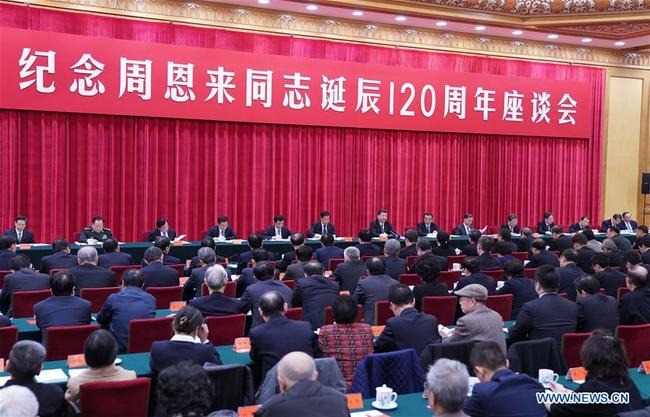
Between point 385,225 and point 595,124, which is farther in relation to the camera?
point 595,124

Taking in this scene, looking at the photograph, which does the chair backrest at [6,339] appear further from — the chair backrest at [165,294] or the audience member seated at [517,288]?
the audience member seated at [517,288]

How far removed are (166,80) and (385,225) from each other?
13.4 ft

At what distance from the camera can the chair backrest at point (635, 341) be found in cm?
455

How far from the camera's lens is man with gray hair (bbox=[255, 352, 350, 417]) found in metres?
2.61

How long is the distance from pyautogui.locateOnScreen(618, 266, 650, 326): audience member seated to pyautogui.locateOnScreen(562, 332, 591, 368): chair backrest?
1309mm

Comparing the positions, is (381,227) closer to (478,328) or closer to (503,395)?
(478,328)

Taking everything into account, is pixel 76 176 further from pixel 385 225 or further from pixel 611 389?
pixel 611 389

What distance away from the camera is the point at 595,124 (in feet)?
49.2

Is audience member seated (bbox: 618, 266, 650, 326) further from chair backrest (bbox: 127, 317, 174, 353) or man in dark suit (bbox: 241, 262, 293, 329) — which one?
chair backrest (bbox: 127, 317, 174, 353)

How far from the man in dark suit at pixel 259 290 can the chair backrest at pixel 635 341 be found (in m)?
2.25

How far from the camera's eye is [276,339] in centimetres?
401

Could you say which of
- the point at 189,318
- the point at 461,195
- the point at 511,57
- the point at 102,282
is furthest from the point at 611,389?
the point at 511,57

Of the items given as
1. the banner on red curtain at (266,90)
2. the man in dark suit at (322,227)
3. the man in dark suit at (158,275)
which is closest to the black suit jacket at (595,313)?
the man in dark suit at (158,275)

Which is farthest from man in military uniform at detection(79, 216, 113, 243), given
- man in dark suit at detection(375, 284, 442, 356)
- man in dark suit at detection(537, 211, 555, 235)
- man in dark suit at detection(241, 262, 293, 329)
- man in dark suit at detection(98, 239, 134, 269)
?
man in dark suit at detection(537, 211, 555, 235)
